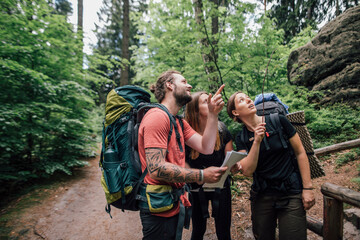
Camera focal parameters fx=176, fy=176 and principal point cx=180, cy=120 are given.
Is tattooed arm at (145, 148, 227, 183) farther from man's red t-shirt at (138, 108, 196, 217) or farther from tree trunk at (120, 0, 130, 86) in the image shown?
tree trunk at (120, 0, 130, 86)

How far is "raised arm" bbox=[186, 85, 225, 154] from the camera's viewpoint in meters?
1.61

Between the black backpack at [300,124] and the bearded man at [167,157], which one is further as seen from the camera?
the black backpack at [300,124]

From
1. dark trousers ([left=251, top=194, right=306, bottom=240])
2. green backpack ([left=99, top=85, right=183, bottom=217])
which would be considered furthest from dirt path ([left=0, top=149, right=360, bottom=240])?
green backpack ([left=99, top=85, right=183, bottom=217])

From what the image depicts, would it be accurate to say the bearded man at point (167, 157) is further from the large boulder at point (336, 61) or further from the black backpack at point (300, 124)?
the large boulder at point (336, 61)

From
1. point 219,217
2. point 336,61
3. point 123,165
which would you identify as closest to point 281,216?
point 219,217

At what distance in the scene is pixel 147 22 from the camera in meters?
10.6

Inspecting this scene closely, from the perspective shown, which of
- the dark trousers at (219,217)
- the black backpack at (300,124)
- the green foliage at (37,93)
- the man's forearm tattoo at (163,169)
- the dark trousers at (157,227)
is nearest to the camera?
the man's forearm tattoo at (163,169)

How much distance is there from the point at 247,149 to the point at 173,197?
1.14 metres

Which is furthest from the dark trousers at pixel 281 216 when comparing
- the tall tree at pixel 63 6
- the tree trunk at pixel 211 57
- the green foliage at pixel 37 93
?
the tall tree at pixel 63 6

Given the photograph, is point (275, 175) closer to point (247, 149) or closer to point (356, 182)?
point (247, 149)

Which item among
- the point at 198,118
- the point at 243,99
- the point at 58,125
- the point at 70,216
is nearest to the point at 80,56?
the point at 58,125

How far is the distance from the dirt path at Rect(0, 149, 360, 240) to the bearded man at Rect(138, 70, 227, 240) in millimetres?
2268

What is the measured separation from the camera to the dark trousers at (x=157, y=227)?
4.80ft

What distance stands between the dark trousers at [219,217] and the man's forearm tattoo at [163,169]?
1062 millimetres
